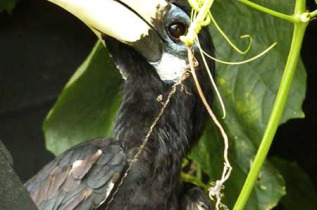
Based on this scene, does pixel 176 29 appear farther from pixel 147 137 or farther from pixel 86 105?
pixel 86 105

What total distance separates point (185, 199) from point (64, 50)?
1.00 metres

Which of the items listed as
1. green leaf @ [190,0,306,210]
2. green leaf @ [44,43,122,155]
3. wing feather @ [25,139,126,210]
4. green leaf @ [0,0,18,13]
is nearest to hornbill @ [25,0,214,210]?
wing feather @ [25,139,126,210]

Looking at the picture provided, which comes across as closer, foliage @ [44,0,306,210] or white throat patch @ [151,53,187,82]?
white throat patch @ [151,53,187,82]

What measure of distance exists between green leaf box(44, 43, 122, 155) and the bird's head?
36cm

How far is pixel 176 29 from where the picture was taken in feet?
4.53

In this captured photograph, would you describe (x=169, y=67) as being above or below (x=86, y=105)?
above

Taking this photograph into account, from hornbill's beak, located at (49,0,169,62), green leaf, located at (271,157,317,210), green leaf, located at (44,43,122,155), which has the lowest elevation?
green leaf, located at (271,157,317,210)

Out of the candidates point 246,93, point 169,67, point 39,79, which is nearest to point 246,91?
point 246,93

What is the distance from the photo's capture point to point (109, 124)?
6.21ft

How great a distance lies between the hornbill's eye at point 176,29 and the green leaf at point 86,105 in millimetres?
374

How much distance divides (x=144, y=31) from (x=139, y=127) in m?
0.17

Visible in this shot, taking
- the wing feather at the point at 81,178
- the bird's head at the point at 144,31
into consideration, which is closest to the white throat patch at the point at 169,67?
the bird's head at the point at 144,31

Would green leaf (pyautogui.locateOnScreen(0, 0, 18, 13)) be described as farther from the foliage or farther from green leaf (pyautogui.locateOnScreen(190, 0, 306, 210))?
green leaf (pyautogui.locateOnScreen(190, 0, 306, 210))

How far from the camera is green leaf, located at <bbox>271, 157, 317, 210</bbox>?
2111 mm
